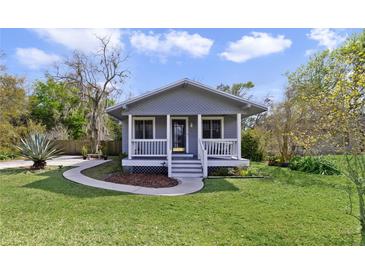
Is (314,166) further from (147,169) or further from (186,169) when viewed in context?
(147,169)

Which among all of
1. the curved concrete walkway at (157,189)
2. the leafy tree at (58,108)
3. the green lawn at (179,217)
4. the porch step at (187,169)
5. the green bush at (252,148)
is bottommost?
the green lawn at (179,217)

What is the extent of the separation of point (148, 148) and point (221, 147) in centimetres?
368

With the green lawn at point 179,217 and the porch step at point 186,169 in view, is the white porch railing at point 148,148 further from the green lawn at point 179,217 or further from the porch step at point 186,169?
the green lawn at point 179,217

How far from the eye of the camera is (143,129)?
40.2 ft

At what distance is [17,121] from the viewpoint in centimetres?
2297

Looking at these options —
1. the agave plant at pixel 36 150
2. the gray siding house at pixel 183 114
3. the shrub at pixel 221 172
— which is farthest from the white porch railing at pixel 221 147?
the agave plant at pixel 36 150

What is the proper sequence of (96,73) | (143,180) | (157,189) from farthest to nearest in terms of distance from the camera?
(96,73), (143,180), (157,189)

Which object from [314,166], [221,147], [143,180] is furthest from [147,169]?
[314,166]

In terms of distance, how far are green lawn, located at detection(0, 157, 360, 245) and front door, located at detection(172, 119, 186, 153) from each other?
5029 mm

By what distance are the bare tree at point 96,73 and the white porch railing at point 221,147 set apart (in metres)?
14.1

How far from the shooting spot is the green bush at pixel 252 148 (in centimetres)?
1548

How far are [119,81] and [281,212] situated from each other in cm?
2185

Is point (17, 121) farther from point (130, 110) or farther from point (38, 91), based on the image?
point (130, 110)
